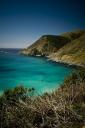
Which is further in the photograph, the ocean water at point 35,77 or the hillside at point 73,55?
the hillside at point 73,55

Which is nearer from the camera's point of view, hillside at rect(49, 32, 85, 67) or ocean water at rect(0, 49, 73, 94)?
ocean water at rect(0, 49, 73, 94)

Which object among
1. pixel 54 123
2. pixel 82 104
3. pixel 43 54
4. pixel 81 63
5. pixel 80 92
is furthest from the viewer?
pixel 43 54

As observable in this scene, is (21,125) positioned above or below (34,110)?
below

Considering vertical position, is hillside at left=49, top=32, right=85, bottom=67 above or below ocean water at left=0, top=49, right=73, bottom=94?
above

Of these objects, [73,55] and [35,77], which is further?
[73,55]

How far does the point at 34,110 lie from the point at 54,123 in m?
1.07

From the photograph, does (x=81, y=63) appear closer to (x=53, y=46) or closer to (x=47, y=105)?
(x=47, y=105)

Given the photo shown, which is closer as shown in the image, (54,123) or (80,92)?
(54,123)

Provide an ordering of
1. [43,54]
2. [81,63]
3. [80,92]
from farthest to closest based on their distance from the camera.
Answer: [43,54] < [81,63] < [80,92]

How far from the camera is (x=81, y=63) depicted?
91.1 m

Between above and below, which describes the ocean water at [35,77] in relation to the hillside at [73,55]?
below

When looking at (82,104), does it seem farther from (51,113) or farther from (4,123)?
(4,123)

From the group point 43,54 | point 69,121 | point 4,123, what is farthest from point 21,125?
point 43,54

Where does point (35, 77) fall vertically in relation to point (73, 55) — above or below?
below
